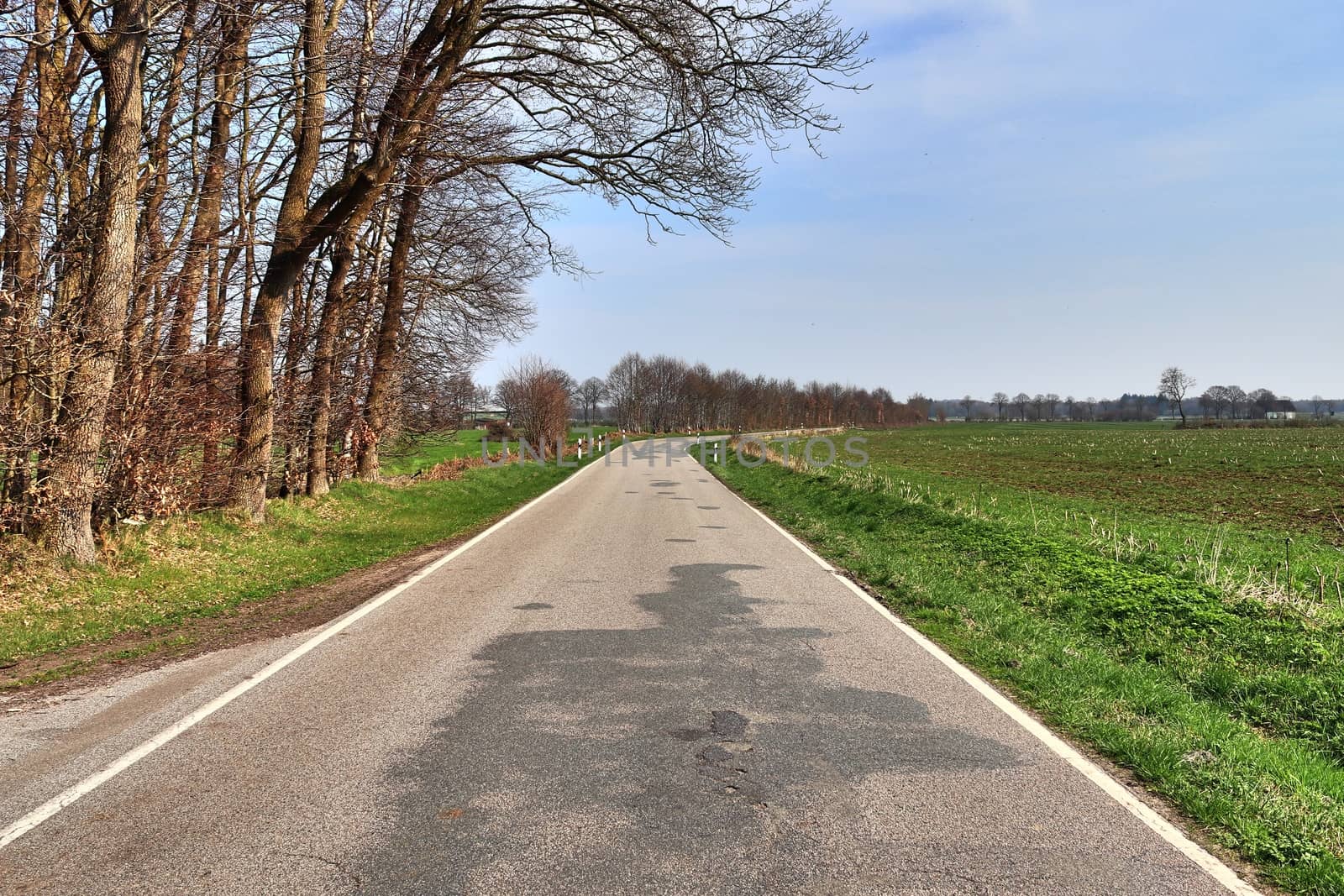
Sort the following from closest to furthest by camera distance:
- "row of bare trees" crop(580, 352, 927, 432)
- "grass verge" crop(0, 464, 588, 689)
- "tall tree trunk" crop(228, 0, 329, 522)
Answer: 1. "grass verge" crop(0, 464, 588, 689)
2. "tall tree trunk" crop(228, 0, 329, 522)
3. "row of bare trees" crop(580, 352, 927, 432)

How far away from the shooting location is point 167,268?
32.7 ft

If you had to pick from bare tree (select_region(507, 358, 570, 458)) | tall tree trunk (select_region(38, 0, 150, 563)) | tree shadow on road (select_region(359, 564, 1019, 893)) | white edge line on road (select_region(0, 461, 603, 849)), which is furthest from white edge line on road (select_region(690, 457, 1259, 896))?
bare tree (select_region(507, 358, 570, 458))

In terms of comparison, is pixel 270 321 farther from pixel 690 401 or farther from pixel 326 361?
pixel 690 401

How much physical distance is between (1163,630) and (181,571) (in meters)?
10.2

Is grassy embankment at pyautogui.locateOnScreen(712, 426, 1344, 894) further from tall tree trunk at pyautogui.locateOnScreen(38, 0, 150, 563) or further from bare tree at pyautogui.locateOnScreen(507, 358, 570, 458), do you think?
bare tree at pyautogui.locateOnScreen(507, 358, 570, 458)

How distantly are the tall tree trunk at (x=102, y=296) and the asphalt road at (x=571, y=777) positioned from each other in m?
3.41

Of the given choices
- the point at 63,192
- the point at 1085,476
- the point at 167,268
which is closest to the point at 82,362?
the point at 167,268

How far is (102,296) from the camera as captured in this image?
8.58 metres

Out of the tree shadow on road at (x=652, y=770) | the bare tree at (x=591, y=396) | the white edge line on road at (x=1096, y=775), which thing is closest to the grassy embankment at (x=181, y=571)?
the tree shadow on road at (x=652, y=770)

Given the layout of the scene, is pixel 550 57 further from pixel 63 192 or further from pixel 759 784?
pixel 759 784

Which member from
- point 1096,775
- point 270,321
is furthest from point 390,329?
point 1096,775

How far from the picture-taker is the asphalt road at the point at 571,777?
320 centimetres

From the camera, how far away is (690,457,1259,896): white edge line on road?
3.29 meters

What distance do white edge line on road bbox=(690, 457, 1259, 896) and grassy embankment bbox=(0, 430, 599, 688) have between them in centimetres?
630
